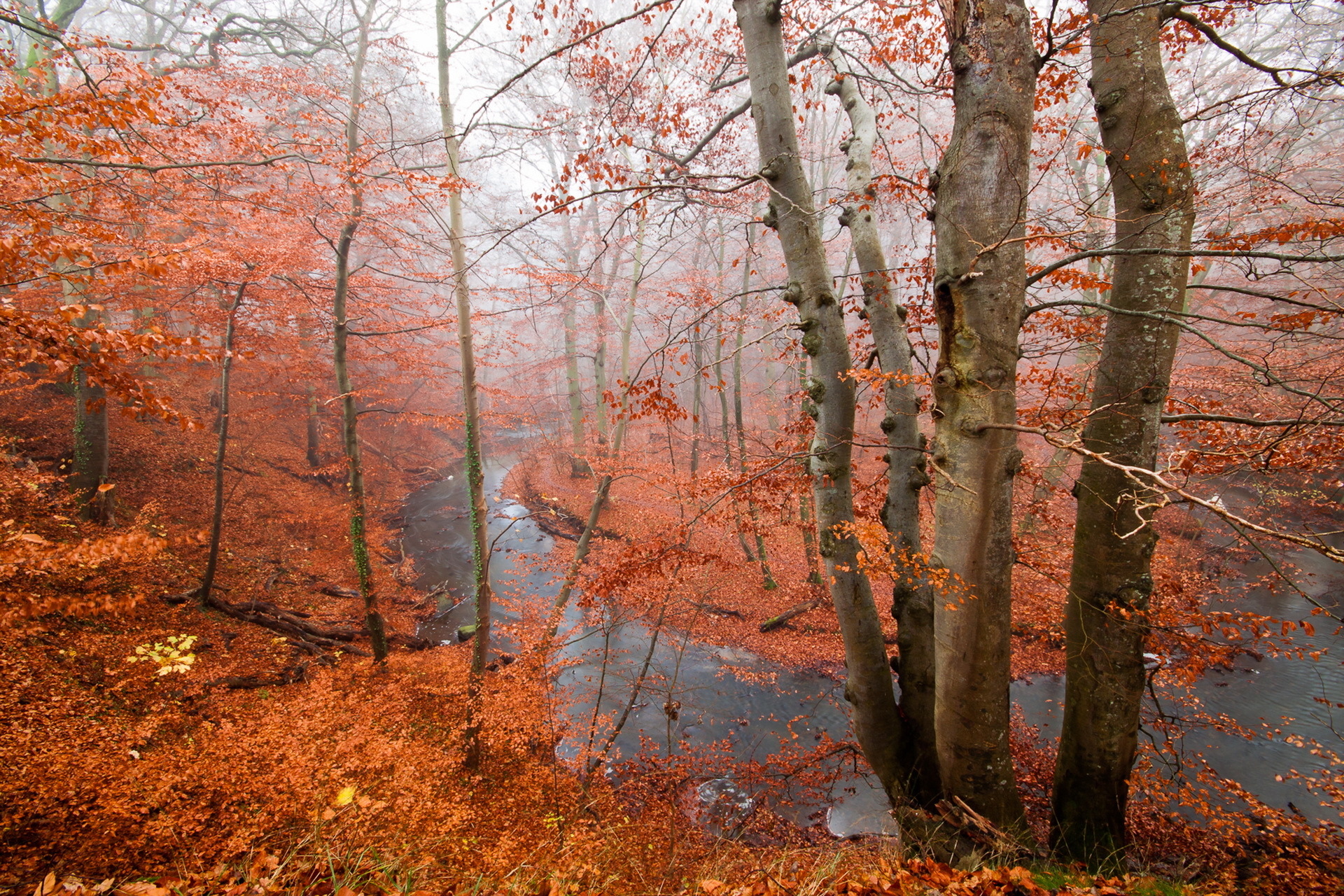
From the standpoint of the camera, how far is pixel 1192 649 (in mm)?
3836

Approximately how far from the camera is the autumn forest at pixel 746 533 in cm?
302

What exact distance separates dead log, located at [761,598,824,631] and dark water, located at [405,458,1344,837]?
876mm

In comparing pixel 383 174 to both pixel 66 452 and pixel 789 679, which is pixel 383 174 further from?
pixel 789 679

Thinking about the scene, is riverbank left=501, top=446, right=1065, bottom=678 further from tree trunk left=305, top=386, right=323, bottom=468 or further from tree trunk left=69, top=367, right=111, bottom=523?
tree trunk left=69, top=367, right=111, bottom=523

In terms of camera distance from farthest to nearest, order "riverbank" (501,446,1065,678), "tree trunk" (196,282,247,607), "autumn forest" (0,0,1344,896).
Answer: "tree trunk" (196,282,247,607)
"riverbank" (501,446,1065,678)
"autumn forest" (0,0,1344,896)

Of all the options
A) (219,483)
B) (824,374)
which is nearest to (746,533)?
(824,374)

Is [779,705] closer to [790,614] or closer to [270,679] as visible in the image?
[790,614]

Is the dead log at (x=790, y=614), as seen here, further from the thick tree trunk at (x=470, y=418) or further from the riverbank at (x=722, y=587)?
the thick tree trunk at (x=470, y=418)

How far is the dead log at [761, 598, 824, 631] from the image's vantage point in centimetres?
1030

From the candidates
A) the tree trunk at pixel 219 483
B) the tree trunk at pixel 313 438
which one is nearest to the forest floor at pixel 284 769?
the tree trunk at pixel 219 483

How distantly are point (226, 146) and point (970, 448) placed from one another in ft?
53.5

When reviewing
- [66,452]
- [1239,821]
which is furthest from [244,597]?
[1239,821]

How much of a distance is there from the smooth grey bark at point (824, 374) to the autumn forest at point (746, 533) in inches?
1.4

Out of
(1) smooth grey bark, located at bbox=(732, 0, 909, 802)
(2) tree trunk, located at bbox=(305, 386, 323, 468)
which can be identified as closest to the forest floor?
(1) smooth grey bark, located at bbox=(732, 0, 909, 802)
